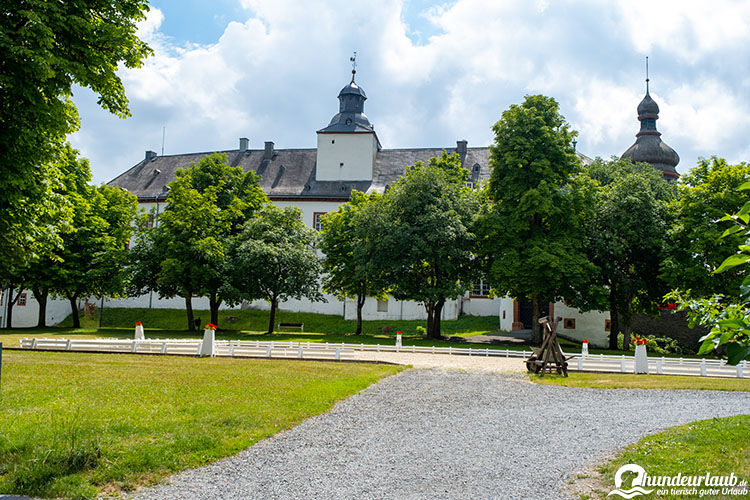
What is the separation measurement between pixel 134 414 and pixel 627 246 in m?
29.6

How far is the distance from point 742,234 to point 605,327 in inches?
1480

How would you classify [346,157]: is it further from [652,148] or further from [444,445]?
[444,445]

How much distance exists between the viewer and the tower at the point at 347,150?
188ft

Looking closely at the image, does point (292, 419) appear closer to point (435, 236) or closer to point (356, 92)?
point (435, 236)

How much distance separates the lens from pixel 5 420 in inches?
350

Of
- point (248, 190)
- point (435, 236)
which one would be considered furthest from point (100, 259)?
point (435, 236)

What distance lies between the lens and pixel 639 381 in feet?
56.7

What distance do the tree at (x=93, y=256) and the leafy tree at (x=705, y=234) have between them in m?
31.9

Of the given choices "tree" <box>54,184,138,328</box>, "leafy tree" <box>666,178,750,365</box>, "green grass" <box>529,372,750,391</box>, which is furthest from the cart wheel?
"tree" <box>54,184,138,328</box>

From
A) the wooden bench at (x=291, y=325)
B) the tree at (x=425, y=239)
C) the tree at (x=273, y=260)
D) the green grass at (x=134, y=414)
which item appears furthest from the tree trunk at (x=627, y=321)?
the wooden bench at (x=291, y=325)

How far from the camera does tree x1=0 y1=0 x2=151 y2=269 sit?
10242mm

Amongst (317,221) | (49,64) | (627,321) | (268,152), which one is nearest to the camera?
(49,64)

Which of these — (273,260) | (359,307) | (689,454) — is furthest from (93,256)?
(689,454)

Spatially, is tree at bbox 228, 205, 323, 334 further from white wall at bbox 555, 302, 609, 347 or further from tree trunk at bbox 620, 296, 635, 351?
tree trunk at bbox 620, 296, 635, 351
